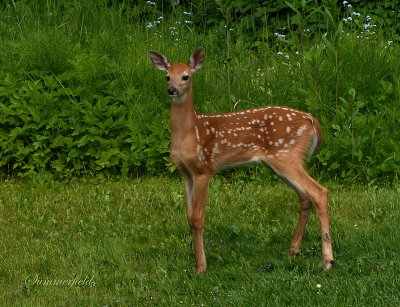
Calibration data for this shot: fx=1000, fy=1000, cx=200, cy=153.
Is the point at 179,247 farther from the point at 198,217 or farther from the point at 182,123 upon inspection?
the point at 182,123

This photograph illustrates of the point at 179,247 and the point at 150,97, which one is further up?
the point at 179,247

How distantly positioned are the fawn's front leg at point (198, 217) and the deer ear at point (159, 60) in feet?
3.06

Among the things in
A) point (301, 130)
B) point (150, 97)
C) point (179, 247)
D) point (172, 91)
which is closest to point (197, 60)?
point (172, 91)

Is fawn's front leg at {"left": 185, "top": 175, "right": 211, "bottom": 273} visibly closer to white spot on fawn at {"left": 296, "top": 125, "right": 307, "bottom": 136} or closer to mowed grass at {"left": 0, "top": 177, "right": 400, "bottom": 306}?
mowed grass at {"left": 0, "top": 177, "right": 400, "bottom": 306}

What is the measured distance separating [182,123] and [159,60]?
0.64m

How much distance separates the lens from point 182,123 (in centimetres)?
734

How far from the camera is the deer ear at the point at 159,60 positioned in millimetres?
7617

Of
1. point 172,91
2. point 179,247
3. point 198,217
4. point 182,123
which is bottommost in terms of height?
point 179,247

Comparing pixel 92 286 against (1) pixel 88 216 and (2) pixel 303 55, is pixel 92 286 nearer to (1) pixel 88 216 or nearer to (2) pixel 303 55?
(1) pixel 88 216

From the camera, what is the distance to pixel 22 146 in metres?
10.4

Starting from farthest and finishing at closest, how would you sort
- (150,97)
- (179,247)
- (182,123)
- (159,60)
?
(150,97), (179,247), (159,60), (182,123)

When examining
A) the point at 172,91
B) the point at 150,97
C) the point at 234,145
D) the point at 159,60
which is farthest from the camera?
the point at 150,97

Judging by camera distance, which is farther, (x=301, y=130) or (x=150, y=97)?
(x=150, y=97)

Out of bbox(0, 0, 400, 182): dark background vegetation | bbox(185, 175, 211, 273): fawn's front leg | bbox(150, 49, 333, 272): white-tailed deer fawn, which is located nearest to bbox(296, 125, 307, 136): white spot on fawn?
bbox(150, 49, 333, 272): white-tailed deer fawn
